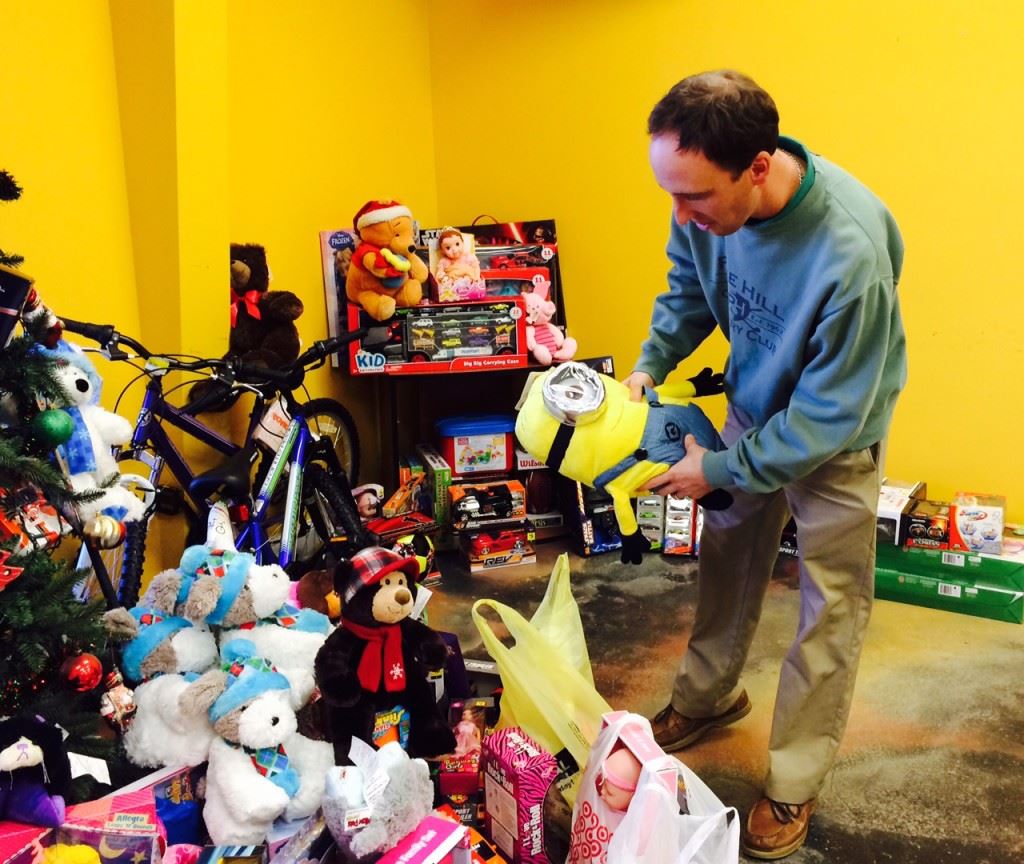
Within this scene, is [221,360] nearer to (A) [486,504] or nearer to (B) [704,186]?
(A) [486,504]

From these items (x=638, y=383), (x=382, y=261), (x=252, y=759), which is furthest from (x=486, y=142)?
(x=252, y=759)

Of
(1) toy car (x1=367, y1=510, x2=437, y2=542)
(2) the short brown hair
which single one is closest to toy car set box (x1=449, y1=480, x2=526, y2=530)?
(1) toy car (x1=367, y1=510, x2=437, y2=542)

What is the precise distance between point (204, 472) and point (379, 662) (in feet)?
3.20

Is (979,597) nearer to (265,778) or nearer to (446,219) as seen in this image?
(265,778)

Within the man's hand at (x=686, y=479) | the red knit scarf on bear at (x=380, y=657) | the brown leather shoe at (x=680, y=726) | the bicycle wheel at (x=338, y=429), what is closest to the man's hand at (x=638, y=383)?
the man's hand at (x=686, y=479)

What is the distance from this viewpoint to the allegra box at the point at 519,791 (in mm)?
1457

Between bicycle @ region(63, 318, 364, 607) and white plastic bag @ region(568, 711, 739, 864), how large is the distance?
3.64 feet

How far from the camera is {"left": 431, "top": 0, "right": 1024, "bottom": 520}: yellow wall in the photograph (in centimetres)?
273

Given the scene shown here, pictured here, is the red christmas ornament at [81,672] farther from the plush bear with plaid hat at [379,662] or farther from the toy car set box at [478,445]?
the toy car set box at [478,445]

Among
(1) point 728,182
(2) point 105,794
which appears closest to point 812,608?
(1) point 728,182

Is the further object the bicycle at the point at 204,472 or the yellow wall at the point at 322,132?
the yellow wall at the point at 322,132

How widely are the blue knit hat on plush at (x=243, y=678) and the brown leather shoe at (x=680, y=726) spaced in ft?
2.74

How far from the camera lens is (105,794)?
4.67 feet

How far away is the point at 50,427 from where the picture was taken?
4.43 ft
